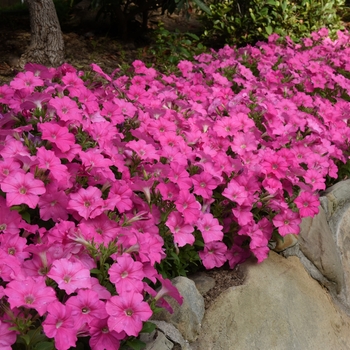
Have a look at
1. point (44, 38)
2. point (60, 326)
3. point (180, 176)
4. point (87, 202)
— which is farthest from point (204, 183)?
point (44, 38)

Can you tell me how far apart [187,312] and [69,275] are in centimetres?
61

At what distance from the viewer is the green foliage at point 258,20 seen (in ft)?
20.2

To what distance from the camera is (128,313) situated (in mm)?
1534

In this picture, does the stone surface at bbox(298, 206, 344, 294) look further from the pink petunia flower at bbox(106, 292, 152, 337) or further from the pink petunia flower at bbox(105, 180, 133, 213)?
the pink petunia flower at bbox(106, 292, 152, 337)

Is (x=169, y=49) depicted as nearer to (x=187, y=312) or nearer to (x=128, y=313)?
(x=187, y=312)

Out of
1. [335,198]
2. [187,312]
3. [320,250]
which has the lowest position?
[320,250]

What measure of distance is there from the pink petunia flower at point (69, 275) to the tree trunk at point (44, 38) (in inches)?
129

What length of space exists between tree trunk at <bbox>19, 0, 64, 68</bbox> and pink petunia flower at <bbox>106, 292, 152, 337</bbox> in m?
3.42

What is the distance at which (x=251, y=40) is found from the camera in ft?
20.4

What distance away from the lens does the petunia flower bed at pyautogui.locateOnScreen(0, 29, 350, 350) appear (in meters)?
1.53

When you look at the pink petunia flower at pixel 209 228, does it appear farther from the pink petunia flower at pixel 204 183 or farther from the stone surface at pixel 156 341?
the stone surface at pixel 156 341

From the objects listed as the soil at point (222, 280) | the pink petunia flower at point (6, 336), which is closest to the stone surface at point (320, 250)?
the soil at point (222, 280)

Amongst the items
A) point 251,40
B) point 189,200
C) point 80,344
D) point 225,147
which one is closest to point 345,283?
point 225,147

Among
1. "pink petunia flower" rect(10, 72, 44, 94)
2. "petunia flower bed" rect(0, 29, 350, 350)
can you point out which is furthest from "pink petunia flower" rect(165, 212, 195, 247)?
"pink petunia flower" rect(10, 72, 44, 94)
